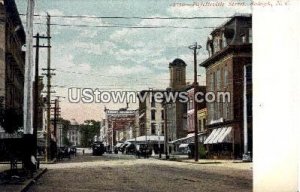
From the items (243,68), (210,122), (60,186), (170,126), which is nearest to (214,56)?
(243,68)

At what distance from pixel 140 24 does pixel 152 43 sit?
20.5 inches

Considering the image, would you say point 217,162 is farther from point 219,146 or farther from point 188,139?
point 188,139

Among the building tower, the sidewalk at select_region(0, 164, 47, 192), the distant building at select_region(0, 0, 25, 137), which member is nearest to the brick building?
the building tower

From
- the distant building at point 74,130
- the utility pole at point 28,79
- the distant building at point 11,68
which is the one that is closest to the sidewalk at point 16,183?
the utility pole at point 28,79

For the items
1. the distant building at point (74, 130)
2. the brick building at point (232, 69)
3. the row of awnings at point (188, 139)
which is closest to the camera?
the distant building at point (74, 130)

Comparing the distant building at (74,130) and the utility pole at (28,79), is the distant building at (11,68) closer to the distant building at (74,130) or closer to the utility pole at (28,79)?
the utility pole at (28,79)

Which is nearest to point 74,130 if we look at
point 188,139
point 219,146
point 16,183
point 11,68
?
point 16,183

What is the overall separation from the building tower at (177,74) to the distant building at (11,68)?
4743 mm

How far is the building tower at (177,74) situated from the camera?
14.1m

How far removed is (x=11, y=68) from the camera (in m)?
26.2

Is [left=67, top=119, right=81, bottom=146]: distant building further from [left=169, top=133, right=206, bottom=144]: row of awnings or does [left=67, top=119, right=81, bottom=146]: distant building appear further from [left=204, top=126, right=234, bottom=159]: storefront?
[left=204, top=126, right=234, bottom=159]: storefront

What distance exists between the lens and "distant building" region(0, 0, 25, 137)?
64.3ft
